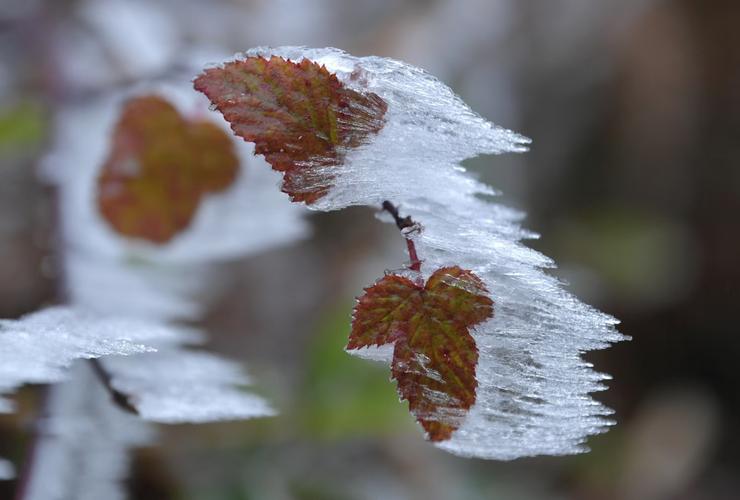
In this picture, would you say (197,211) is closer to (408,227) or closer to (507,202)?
(408,227)

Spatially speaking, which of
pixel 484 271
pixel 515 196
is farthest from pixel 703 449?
pixel 484 271

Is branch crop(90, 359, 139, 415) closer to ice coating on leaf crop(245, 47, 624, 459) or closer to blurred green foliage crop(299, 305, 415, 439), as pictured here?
ice coating on leaf crop(245, 47, 624, 459)

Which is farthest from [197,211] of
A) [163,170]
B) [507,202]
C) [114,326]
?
[507,202]

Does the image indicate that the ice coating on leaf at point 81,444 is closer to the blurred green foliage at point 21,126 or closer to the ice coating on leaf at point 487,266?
the ice coating on leaf at point 487,266

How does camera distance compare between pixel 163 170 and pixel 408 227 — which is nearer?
pixel 408 227

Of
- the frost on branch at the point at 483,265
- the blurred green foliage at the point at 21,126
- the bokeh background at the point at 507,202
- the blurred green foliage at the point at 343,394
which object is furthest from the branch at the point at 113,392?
the blurred green foliage at the point at 21,126

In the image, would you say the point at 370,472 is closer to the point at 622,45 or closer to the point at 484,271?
the point at 484,271

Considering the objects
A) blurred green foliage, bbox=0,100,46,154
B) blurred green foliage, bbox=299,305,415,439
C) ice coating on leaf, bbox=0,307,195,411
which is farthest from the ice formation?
blurred green foliage, bbox=299,305,415,439
